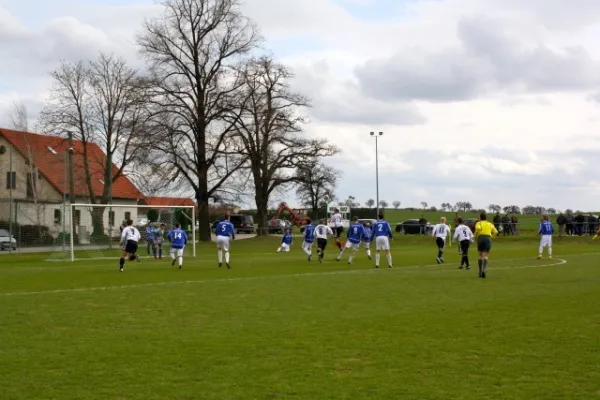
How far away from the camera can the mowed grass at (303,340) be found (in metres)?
8.26

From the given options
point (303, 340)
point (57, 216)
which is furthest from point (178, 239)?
point (57, 216)

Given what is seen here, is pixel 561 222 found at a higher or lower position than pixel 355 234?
higher

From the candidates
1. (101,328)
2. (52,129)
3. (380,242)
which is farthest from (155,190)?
(101,328)

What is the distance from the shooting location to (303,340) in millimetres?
11125

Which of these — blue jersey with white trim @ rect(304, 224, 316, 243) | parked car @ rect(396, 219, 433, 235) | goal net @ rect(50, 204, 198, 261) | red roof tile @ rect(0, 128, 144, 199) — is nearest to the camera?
blue jersey with white trim @ rect(304, 224, 316, 243)

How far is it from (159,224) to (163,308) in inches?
973

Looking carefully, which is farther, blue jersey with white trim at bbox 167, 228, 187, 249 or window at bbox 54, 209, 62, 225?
window at bbox 54, 209, 62, 225

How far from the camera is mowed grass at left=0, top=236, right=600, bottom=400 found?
325 inches

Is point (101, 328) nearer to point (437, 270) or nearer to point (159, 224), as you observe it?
point (437, 270)

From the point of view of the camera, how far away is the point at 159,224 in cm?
3928

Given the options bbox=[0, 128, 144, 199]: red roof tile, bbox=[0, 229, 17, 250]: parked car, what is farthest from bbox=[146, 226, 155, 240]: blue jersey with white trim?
bbox=[0, 128, 144, 199]: red roof tile

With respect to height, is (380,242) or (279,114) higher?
(279,114)

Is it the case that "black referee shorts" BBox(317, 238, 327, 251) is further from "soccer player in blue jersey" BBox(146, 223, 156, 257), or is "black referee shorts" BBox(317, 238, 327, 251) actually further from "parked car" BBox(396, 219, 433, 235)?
"parked car" BBox(396, 219, 433, 235)

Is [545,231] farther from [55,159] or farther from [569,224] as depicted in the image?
[55,159]
